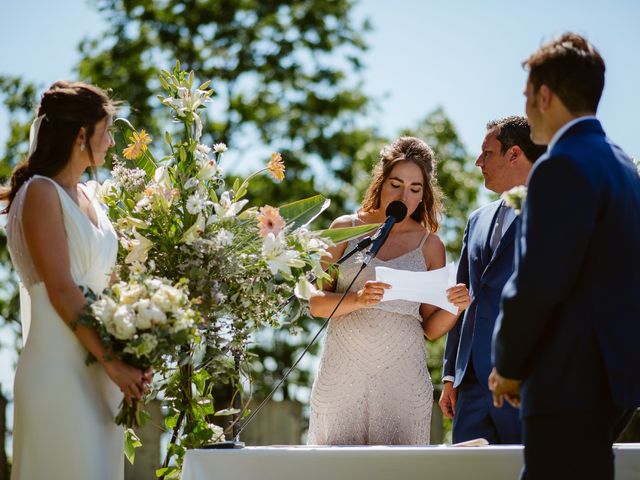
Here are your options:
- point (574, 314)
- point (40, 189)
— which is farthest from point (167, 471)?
point (574, 314)

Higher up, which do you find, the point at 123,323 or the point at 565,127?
the point at 565,127

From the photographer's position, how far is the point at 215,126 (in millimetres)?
15188

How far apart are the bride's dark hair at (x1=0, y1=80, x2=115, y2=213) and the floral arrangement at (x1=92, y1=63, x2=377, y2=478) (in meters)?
0.30

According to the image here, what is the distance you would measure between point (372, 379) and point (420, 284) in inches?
21.7

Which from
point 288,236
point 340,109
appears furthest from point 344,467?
point 340,109

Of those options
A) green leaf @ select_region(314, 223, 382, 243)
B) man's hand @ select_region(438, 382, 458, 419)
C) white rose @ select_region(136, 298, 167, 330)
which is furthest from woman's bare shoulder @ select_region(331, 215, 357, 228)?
white rose @ select_region(136, 298, 167, 330)

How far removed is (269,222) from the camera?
349 centimetres

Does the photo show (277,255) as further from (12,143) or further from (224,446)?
(12,143)

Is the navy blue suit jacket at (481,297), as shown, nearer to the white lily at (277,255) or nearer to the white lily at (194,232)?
the white lily at (277,255)

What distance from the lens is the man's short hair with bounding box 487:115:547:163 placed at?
4390 mm

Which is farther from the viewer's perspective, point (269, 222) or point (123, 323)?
point (269, 222)

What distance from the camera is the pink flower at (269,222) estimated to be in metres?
3.48

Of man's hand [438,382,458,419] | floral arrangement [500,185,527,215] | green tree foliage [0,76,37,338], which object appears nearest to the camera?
floral arrangement [500,185,527,215]

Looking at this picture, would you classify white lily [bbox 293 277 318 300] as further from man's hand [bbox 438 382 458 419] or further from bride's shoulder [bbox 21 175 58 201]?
man's hand [bbox 438 382 458 419]
